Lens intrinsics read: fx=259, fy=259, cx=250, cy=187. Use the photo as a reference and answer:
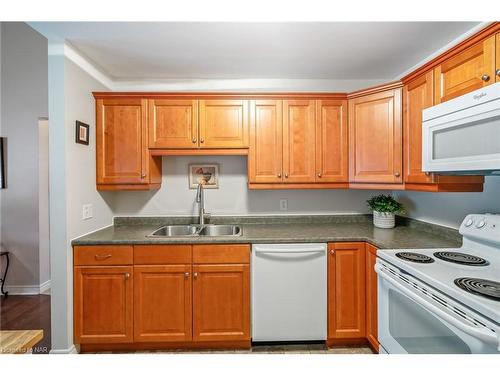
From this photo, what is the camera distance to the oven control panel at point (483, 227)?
1486 mm

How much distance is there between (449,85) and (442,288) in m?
1.23

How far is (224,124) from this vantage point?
236cm

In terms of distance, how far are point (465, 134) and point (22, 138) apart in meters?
4.06

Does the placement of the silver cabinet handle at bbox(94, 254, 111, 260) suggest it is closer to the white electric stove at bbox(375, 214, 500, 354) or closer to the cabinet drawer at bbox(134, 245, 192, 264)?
the cabinet drawer at bbox(134, 245, 192, 264)

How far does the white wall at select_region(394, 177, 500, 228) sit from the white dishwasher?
1008 mm

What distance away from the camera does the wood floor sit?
92.6 inches

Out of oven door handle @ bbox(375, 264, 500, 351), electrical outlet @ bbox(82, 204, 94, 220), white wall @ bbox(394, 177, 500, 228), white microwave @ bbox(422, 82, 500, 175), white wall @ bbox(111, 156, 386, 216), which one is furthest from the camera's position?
white wall @ bbox(111, 156, 386, 216)

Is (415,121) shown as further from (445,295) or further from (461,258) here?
(445,295)

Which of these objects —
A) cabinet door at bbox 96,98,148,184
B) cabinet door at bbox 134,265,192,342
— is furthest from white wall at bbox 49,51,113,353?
cabinet door at bbox 134,265,192,342

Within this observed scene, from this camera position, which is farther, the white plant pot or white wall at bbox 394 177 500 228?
the white plant pot

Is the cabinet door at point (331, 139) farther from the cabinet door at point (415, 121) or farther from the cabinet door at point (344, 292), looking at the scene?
the cabinet door at point (344, 292)

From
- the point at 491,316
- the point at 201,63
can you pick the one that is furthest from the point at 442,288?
the point at 201,63

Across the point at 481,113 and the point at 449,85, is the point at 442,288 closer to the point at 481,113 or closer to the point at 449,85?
the point at 481,113

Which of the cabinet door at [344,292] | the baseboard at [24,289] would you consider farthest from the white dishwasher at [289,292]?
the baseboard at [24,289]
